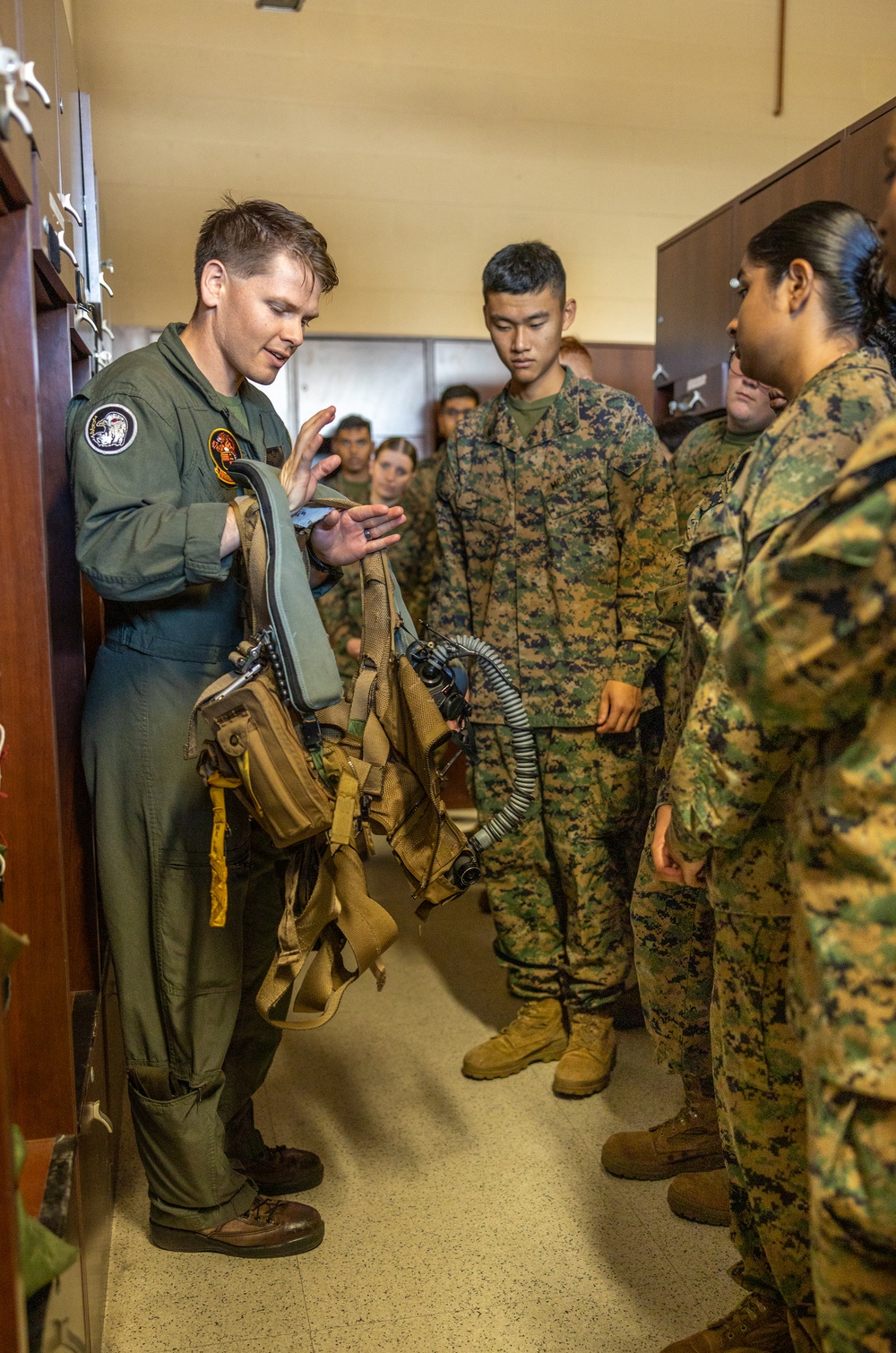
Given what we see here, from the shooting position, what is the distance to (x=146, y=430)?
1.61 m

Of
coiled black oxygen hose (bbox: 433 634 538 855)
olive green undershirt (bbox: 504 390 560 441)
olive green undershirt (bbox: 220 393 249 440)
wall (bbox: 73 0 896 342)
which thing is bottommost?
coiled black oxygen hose (bbox: 433 634 538 855)

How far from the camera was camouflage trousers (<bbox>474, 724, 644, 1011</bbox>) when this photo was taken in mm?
2406

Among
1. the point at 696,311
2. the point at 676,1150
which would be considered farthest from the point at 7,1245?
the point at 696,311

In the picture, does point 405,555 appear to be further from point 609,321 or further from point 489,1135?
point 609,321

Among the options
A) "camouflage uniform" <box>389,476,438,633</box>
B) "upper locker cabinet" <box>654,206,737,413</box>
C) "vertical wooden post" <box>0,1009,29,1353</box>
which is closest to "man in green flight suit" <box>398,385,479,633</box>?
"camouflage uniform" <box>389,476,438,633</box>

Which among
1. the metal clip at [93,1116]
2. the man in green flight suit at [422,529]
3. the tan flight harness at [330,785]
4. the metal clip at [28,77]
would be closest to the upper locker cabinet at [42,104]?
the metal clip at [28,77]

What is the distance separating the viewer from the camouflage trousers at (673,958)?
1786 mm

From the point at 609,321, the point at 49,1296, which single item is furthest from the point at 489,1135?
the point at 609,321

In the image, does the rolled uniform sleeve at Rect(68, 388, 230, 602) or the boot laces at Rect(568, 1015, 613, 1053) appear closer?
the rolled uniform sleeve at Rect(68, 388, 230, 602)

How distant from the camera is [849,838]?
2.96ft

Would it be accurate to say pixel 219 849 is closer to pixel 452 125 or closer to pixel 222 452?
pixel 222 452

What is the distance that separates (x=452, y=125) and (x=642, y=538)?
397 centimetres

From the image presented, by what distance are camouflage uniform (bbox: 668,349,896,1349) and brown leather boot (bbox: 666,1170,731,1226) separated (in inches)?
19.2

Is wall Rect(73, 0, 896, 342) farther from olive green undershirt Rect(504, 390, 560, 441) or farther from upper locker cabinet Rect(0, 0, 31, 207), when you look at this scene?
upper locker cabinet Rect(0, 0, 31, 207)
